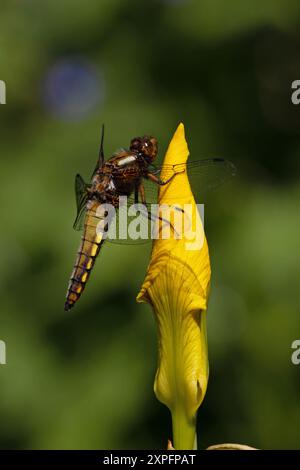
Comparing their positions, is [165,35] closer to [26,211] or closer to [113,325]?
[26,211]

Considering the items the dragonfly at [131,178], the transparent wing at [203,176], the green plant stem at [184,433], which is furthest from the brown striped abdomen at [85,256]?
the green plant stem at [184,433]

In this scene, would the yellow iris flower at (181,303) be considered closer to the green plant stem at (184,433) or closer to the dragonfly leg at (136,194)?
the green plant stem at (184,433)

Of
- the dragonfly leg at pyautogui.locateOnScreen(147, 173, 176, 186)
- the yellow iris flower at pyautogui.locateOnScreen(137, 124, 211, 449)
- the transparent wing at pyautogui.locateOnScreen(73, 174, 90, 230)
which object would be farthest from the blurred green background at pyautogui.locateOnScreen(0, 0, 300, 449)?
the yellow iris flower at pyautogui.locateOnScreen(137, 124, 211, 449)

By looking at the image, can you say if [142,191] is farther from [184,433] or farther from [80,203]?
[184,433]

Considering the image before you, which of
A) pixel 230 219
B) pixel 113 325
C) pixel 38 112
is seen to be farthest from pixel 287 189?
pixel 38 112

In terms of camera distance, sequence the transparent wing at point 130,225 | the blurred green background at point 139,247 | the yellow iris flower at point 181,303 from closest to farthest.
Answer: the yellow iris flower at point 181,303 → the transparent wing at point 130,225 → the blurred green background at point 139,247

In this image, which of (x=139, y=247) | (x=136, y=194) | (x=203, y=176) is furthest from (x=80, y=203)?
(x=139, y=247)
